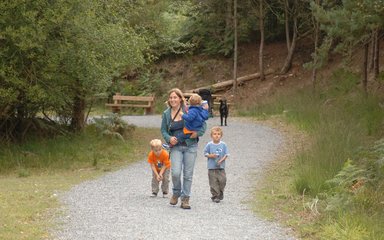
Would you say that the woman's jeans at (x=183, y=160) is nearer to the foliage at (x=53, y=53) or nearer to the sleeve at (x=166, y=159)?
the sleeve at (x=166, y=159)

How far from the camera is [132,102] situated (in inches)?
1331

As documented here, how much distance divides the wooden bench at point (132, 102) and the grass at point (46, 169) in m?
10.5

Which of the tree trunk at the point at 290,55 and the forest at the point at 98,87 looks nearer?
the forest at the point at 98,87

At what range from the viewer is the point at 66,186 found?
39.2ft

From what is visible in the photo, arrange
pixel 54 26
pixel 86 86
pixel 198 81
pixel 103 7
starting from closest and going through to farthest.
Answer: pixel 54 26 < pixel 86 86 < pixel 103 7 < pixel 198 81

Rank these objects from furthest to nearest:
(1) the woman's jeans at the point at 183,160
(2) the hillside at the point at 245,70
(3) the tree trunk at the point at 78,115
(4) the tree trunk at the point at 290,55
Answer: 1. (2) the hillside at the point at 245,70
2. (4) the tree trunk at the point at 290,55
3. (3) the tree trunk at the point at 78,115
4. (1) the woman's jeans at the point at 183,160

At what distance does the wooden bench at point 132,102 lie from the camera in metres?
32.2

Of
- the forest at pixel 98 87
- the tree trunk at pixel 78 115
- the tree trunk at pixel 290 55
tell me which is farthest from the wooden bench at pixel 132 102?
the tree trunk at pixel 78 115

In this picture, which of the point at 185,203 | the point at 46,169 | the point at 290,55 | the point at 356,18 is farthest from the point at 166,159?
the point at 290,55

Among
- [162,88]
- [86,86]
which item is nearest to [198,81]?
[162,88]

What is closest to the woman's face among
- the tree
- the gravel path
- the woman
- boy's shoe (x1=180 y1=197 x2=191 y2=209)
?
the woman

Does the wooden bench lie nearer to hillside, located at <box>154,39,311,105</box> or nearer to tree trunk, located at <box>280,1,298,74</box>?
hillside, located at <box>154,39,311,105</box>

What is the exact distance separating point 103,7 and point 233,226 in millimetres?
11559

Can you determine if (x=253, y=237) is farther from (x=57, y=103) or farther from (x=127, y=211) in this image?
(x=57, y=103)
